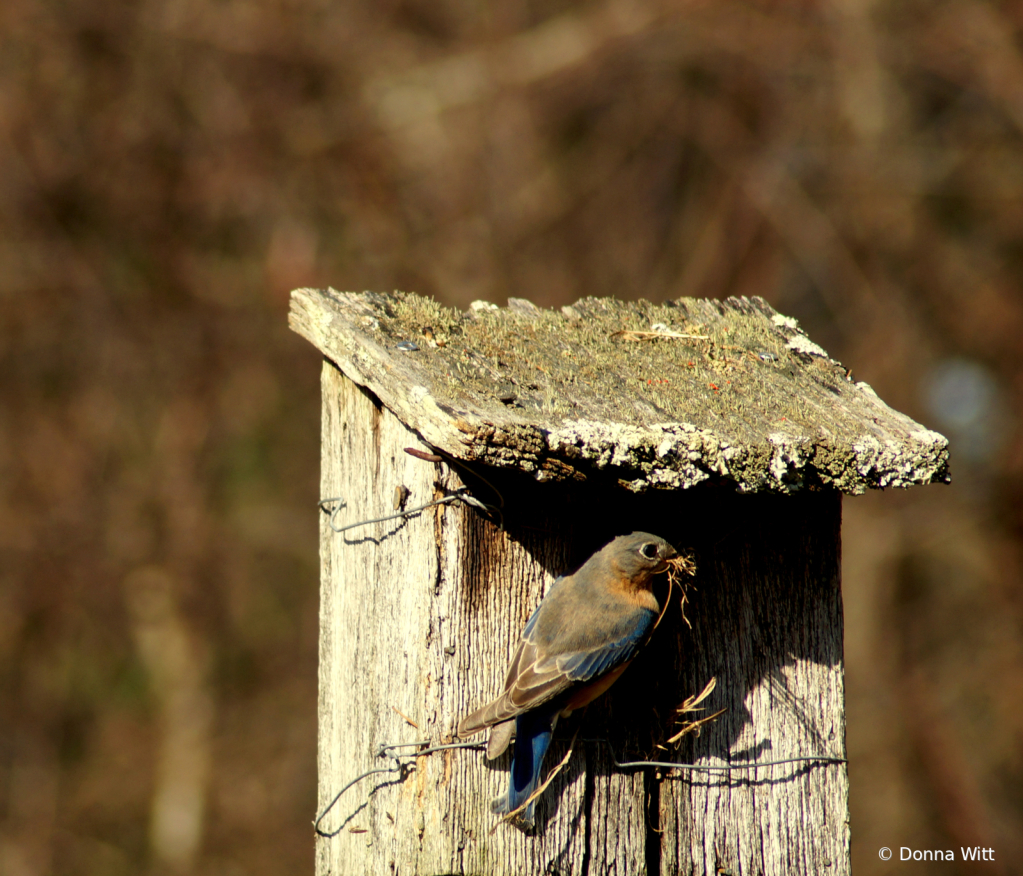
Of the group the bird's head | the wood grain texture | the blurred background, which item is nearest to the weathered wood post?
the wood grain texture

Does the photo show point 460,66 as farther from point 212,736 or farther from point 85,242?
point 212,736

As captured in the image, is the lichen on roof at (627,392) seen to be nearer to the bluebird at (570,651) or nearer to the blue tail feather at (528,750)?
the bluebird at (570,651)

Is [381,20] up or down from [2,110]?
up

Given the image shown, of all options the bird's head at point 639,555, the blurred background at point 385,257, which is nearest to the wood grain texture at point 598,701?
the bird's head at point 639,555

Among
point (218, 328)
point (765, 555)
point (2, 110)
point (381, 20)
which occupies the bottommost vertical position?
point (765, 555)

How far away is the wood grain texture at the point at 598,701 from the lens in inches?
84.7

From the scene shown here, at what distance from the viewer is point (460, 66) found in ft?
21.0

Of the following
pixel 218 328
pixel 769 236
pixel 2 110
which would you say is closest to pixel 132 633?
pixel 218 328

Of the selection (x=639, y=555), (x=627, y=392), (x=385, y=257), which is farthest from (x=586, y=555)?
(x=385, y=257)

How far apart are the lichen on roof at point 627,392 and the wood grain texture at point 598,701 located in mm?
186

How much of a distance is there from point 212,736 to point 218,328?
2.67 metres

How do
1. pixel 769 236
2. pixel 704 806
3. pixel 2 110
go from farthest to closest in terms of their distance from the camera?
pixel 769 236 < pixel 2 110 < pixel 704 806

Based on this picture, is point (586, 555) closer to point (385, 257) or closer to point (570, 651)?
point (570, 651)

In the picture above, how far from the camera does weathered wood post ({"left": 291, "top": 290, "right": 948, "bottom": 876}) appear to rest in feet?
6.69
